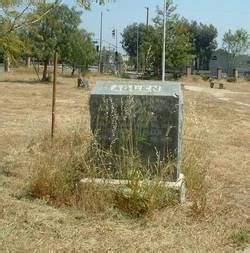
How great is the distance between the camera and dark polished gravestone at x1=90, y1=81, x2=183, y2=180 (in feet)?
21.5

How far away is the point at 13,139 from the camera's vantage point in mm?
11297

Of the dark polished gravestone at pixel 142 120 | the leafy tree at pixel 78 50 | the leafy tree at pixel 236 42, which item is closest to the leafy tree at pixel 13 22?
the dark polished gravestone at pixel 142 120

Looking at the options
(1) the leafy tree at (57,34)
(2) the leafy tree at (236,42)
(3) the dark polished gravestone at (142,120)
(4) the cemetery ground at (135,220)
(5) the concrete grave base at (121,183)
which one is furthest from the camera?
(2) the leafy tree at (236,42)

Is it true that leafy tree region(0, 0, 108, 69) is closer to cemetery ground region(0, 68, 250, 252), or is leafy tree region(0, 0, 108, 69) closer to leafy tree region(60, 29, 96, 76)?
cemetery ground region(0, 68, 250, 252)

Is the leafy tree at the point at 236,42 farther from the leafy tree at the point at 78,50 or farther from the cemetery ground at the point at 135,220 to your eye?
the cemetery ground at the point at 135,220

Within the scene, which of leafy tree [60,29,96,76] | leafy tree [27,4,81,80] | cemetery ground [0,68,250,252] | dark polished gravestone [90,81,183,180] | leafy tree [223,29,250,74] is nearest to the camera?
cemetery ground [0,68,250,252]

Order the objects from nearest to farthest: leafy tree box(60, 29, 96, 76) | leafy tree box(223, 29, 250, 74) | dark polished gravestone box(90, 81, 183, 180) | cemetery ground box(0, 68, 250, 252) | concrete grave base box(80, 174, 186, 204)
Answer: cemetery ground box(0, 68, 250, 252)
concrete grave base box(80, 174, 186, 204)
dark polished gravestone box(90, 81, 183, 180)
leafy tree box(60, 29, 96, 76)
leafy tree box(223, 29, 250, 74)

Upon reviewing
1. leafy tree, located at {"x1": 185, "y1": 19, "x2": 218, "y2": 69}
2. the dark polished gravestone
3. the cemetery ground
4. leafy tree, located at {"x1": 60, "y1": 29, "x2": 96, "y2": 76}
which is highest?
leafy tree, located at {"x1": 185, "y1": 19, "x2": 218, "y2": 69}

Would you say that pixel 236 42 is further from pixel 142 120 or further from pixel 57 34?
pixel 142 120

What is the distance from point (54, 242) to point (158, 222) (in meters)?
1.19

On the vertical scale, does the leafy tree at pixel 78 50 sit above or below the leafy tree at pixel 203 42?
below

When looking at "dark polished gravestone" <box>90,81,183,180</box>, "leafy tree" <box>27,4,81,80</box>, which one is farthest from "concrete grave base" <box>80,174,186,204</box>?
"leafy tree" <box>27,4,81,80</box>

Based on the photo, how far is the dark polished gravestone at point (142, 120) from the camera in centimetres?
656

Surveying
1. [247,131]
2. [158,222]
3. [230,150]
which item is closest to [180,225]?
[158,222]
